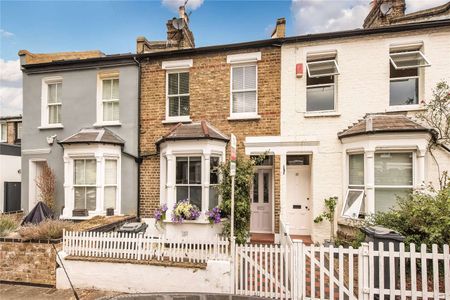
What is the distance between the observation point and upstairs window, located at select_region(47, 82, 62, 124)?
34.9 ft

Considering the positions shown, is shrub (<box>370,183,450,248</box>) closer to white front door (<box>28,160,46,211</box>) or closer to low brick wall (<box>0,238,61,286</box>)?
low brick wall (<box>0,238,61,286</box>)

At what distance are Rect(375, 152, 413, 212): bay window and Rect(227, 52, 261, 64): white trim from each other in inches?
202

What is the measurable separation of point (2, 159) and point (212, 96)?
12.6 meters

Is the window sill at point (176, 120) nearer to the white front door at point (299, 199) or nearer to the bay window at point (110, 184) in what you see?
the bay window at point (110, 184)

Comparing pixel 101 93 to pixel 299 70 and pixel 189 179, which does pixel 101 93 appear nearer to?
pixel 189 179

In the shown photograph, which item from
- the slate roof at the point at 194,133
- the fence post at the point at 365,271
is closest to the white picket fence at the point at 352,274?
the fence post at the point at 365,271

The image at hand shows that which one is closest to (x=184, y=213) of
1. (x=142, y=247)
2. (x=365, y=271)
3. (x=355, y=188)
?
(x=142, y=247)

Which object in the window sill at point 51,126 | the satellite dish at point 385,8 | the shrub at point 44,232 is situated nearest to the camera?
the shrub at point 44,232

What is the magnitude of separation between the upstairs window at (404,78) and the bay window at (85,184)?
10835mm

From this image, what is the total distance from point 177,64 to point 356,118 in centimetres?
671

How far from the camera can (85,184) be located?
940cm

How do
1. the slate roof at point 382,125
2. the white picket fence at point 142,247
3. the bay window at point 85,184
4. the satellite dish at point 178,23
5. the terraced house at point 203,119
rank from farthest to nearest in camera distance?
1. the satellite dish at point 178,23
2. the bay window at point 85,184
3. the terraced house at point 203,119
4. the slate roof at point 382,125
5. the white picket fence at point 142,247

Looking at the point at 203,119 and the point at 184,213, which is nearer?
the point at 184,213

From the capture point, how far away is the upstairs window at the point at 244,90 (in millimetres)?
9156
